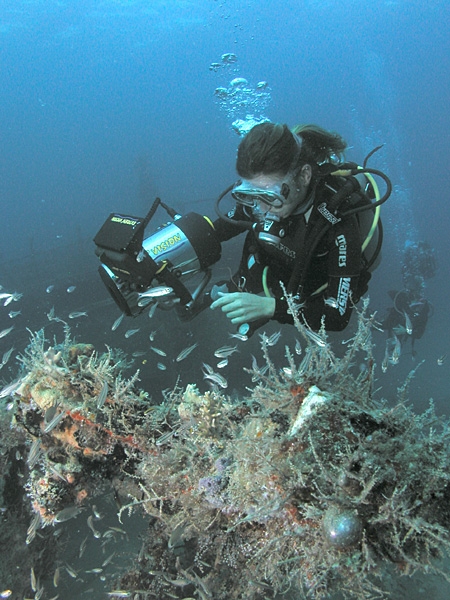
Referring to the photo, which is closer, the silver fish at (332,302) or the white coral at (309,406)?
the white coral at (309,406)

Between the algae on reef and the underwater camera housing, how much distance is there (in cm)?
95

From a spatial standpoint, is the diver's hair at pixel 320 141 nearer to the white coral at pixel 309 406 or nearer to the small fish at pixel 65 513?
the white coral at pixel 309 406

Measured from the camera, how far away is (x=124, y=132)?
14638 centimetres

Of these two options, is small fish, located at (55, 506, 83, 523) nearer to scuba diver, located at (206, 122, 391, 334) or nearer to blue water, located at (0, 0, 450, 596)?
scuba diver, located at (206, 122, 391, 334)

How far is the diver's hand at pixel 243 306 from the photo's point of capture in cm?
375

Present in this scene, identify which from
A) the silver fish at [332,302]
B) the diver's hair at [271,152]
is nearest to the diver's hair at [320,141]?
the diver's hair at [271,152]

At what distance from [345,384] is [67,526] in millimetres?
6016

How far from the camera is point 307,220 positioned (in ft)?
13.9

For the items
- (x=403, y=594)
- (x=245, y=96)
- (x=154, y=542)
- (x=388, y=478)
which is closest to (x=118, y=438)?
(x=154, y=542)

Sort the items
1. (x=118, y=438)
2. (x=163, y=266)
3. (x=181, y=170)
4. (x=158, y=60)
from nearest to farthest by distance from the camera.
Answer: (x=118, y=438) → (x=163, y=266) → (x=158, y=60) → (x=181, y=170)

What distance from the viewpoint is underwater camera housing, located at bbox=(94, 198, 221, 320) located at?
4273 millimetres

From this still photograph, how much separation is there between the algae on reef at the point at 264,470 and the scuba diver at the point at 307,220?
117 centimetres

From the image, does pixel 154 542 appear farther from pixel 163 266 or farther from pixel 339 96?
pixel 339 96

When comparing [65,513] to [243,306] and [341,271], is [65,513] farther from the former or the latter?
[341,271]
